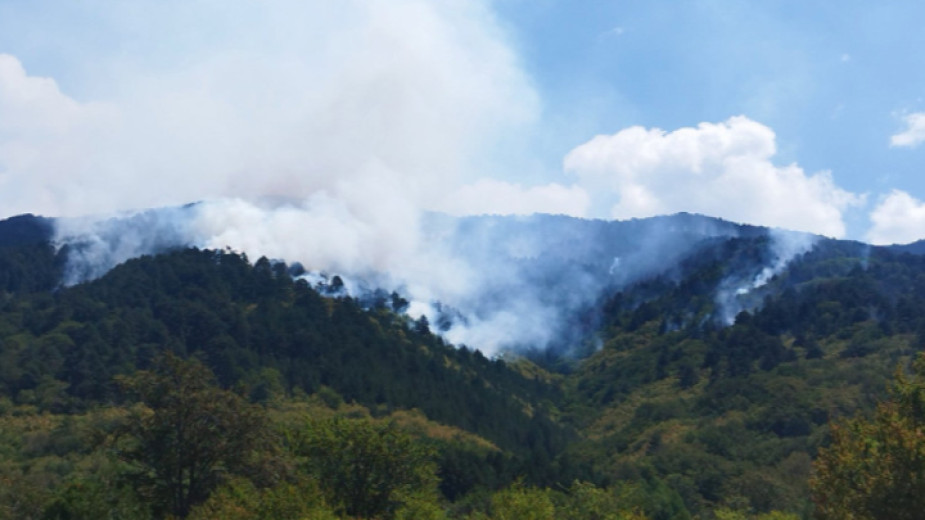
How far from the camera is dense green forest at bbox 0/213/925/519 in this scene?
179 feet

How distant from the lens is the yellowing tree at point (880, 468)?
3131 centimetres

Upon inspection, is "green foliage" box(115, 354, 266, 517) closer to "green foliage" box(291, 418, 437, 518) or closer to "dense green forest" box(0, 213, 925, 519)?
"dense green forest" box(0, 213, 925, 519)

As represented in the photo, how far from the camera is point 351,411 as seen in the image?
449 feet

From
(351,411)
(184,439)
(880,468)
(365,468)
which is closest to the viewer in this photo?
(880,468)

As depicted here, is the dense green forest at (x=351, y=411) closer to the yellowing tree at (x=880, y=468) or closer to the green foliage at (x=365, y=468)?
the green foliage at (x=365, y=468)

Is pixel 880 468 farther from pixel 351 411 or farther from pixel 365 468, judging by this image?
pixel 351 411

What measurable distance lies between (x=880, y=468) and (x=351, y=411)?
4370 inches

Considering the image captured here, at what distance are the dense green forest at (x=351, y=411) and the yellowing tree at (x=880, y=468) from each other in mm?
328

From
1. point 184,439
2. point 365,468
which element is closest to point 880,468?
point 365,468

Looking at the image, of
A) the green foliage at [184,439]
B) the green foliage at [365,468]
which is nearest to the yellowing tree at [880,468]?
the green foliage at [365,468]

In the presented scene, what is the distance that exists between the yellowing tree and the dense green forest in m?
0.33

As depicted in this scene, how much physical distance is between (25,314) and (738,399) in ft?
430

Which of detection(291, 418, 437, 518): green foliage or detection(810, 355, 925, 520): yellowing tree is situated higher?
detection(810, 355, 925, 520): yellowing tree

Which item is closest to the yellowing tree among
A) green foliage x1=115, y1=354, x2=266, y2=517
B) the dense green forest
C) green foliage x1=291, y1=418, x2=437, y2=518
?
the dense green forest
